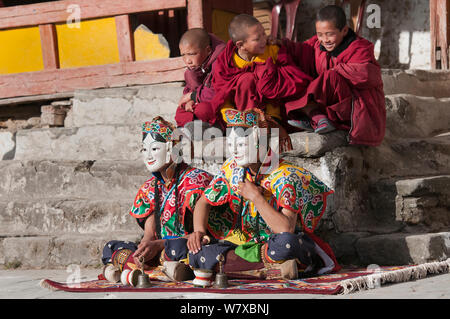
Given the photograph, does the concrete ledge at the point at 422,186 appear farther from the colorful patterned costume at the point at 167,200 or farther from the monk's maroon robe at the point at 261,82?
the colorful patterned costume at the point at 167,200

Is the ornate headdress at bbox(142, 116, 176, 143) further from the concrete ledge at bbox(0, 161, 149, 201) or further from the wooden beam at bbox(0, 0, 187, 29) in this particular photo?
the wooden beam at bbox(0, 0, 187, 29)

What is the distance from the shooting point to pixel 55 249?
5984 millimetres

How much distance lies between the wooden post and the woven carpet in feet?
13.5

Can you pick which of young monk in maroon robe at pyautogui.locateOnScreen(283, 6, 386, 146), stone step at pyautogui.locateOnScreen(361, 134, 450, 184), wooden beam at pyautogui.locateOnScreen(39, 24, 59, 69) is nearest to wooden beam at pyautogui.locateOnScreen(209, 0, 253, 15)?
wooden beam at pyautogui.locateOnScreen(39, 24, 59, 69)

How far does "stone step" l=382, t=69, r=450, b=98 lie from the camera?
23.6ft

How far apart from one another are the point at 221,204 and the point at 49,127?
12.2 feet

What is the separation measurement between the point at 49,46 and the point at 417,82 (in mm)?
3788

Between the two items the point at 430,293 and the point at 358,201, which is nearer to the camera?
the point at 430,293

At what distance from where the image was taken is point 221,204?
4.97 meters

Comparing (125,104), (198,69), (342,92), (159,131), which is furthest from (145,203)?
(125,104)

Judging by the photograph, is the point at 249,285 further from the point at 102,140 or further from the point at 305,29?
the point at 305,29

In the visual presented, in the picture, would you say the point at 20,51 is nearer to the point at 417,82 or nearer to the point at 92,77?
the point at 92,77
